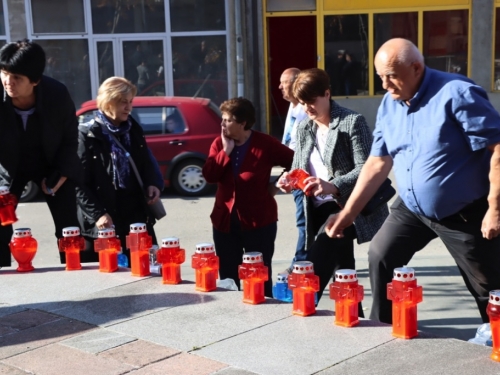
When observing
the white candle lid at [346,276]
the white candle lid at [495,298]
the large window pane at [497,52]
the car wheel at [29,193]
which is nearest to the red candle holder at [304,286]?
the white candle lid at [346,276]

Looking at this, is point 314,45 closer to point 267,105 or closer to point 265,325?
point 267,105

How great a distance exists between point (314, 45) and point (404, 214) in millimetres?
15941

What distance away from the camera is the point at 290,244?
Answer: 916cm

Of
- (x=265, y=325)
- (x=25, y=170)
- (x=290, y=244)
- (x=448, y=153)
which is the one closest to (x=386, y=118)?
(x=448, y=153)

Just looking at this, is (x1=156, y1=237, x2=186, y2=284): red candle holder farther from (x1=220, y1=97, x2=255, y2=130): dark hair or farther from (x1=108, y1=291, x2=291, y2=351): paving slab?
(x1=220, y1=97, x2=255, y2=130): dark hair

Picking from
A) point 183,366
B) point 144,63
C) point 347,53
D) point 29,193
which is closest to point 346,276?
point 183,366

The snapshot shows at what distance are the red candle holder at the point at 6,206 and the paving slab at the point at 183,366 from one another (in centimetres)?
215

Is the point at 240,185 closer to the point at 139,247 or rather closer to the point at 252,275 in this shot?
the point at 139,247

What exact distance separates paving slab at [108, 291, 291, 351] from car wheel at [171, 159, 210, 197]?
768 cm

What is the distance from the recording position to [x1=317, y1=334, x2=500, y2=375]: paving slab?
382 centimetres

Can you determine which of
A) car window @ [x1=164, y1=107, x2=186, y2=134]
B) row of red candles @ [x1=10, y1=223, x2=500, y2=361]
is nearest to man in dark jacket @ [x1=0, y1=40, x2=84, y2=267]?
row of red candles @ [x1=10, y1=223, x2=500, y2=361]

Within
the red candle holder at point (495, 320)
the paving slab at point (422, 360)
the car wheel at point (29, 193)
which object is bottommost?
the car wheel at point (29, 193)

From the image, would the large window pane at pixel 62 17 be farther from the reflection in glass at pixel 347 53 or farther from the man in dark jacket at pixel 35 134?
the man in dark jacket at pixel 35 134

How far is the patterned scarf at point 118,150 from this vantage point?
20.0ft
